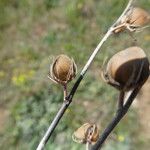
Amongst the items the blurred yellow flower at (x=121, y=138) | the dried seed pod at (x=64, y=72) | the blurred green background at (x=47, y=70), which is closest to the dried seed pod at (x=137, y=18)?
the dried seed pod at (x=64, y=72)

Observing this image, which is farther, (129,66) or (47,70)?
(47,70)

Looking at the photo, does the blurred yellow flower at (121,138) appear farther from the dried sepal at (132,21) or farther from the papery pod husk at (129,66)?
the papery pod husk at (129,66)

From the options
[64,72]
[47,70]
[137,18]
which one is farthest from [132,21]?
[47,70]

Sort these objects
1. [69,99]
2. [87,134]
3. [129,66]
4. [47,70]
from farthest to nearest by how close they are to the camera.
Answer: [47,70]
[87,134]
[69,99]
[129,66]

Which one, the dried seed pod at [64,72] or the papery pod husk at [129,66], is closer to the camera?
the papery pod husk at [129,66]

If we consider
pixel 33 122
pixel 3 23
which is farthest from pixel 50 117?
pixel 3 23

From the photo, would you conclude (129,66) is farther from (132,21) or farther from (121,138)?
(121,138)

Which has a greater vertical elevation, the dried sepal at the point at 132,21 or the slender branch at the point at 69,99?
the dried sepal at the point at 132,21
